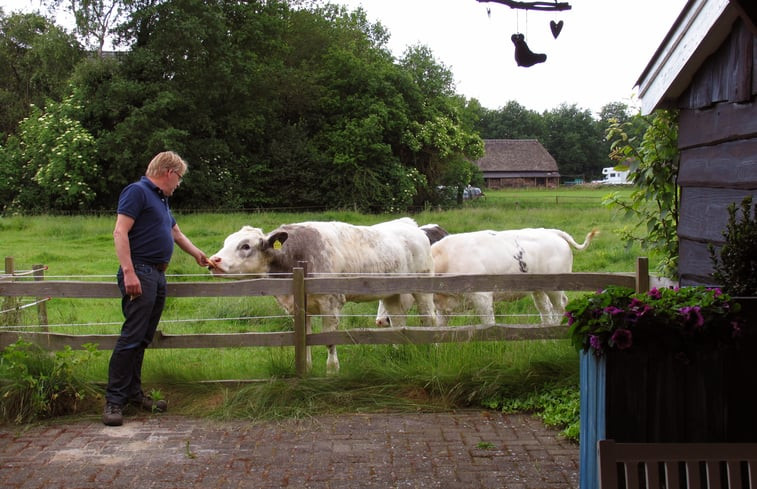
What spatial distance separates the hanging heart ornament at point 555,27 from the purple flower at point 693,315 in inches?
79.8

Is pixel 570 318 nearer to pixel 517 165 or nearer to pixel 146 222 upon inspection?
pixel 146 222

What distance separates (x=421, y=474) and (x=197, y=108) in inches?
1075

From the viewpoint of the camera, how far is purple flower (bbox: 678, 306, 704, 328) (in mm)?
Answer: 3672

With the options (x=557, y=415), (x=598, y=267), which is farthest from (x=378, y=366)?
(x=598, y=267)

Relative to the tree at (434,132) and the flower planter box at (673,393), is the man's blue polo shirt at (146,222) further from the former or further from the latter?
the tree at (434,132)

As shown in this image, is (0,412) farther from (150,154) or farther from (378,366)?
(150,154)

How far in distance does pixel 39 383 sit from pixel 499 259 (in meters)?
6.02

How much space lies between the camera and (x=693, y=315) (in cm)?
369

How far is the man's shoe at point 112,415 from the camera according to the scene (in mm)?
6098

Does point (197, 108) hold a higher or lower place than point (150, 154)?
higher

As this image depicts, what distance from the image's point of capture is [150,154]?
28.2 meters

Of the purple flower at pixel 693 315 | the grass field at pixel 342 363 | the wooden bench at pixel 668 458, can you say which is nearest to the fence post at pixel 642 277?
the grass field at pixel 342 363

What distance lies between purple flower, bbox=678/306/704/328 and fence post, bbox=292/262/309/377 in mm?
3774

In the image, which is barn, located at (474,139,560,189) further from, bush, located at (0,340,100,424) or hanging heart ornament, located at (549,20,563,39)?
hanging heart ornament, located at (549,20,563,39)
